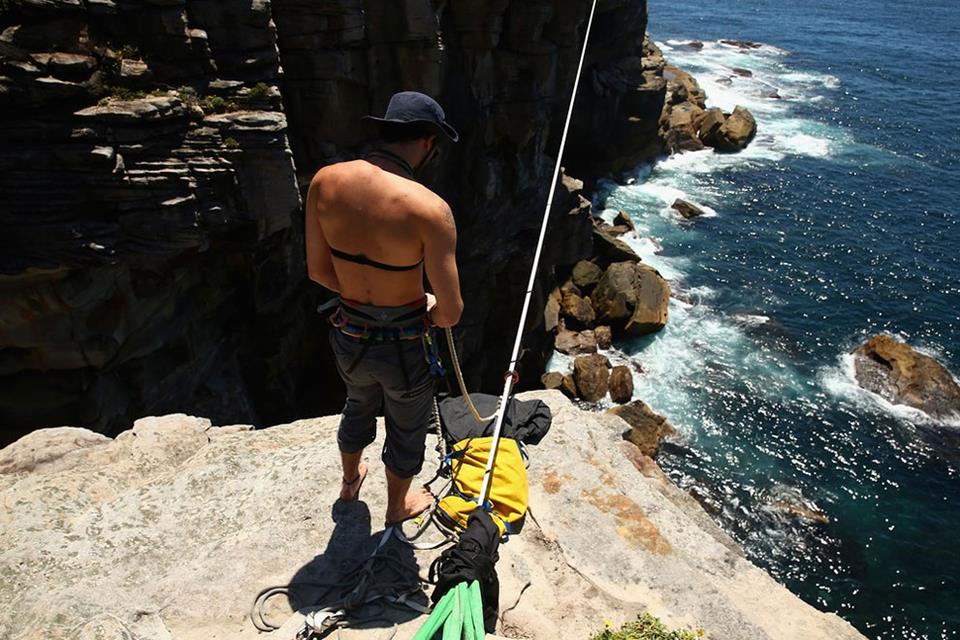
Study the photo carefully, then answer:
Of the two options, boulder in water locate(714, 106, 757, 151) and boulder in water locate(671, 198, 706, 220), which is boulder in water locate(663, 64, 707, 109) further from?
boulder in water locate(671, 198, 706, 220)

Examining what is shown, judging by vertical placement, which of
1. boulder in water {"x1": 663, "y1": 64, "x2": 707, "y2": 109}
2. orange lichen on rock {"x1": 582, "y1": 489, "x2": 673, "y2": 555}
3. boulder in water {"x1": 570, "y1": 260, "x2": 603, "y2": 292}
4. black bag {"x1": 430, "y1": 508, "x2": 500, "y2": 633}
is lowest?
boulder in water {"x1": 570, "y1": 260, "x2": 603, "y2": 292}

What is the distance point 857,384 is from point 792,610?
72.8 ft

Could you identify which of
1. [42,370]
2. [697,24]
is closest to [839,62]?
[697,24]

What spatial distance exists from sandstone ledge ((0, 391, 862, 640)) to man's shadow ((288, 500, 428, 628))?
0.09 feet

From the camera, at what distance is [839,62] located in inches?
2338

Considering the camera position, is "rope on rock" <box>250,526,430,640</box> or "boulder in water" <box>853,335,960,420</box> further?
"boulder in water" <box>853,335,960,420</box>

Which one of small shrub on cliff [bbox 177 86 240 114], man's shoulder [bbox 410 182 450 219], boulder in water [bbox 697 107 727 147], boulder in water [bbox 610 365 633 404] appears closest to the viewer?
man's shoulder [bbox 410 182 450 219]

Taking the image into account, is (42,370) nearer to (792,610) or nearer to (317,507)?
(317,507)

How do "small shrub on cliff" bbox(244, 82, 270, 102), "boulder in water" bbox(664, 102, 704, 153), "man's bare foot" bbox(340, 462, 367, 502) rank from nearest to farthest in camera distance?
1. "man's bare foot" bbox(340, 462, 367, 502)
2. "small shrub on cliff" bbox(244, 82, 270, 102)
3. "boulder in water" bbox(664, 102, 704, 153)

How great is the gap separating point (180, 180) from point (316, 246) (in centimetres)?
714

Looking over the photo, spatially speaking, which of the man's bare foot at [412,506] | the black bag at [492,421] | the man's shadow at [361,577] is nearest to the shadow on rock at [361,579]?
the man's shadow at [361,577]

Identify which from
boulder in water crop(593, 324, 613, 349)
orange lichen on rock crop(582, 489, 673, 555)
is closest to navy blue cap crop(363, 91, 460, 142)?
orange lichen on rock crop(582, 489, 673, 555)

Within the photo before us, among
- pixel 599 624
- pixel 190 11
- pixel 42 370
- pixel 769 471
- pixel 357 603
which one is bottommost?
pixel 769 471

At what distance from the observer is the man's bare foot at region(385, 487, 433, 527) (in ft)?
16.4
